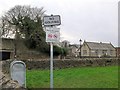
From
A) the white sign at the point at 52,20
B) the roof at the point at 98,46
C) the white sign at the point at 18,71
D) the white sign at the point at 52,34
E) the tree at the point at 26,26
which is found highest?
the tree at the point at 26,26

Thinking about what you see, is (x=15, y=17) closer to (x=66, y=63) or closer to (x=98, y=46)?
(x=66, y=63)

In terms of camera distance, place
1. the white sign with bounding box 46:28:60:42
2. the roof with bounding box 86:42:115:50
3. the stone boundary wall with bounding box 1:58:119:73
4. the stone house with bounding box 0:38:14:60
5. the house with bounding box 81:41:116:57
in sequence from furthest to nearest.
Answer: the roof with bounding box 86:42:115:50 < the house with bounding box 81:41:116:57 < the stone house with bounding box 0:38:14:60 < the stone boundary wall with bounding box 1:58:119:73 < the white sign with bounding box 46:28:60:42

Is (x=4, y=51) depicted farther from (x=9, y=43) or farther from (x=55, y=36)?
(x=55, y=36)

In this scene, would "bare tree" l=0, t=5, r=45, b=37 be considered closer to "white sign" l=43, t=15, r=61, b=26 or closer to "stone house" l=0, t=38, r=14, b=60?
"stone house" l=0, t=38, r=14, b=60

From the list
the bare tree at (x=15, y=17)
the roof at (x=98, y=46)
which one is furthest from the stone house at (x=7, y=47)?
the roof at (x=98, y=46)

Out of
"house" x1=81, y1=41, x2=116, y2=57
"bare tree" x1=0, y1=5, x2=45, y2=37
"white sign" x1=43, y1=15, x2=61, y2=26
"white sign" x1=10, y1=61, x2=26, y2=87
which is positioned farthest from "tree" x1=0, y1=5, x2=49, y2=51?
"white sign" x1=43, y1=15, x2=61, y2=26

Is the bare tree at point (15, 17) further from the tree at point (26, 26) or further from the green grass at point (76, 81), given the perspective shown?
the green grass at point (76, 81)

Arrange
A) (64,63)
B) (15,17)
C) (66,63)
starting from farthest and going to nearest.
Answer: (15,17) → (66,63) → (64,63)

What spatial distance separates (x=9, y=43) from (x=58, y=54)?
34.8 ft

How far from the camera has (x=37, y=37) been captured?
195 ft

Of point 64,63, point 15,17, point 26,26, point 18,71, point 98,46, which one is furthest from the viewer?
point 98,46

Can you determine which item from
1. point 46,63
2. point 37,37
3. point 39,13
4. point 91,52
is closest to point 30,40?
point 37,37

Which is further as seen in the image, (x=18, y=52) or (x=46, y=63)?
(x=18, y=52)

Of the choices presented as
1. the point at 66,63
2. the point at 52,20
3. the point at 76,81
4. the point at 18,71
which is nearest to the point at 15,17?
the point at 66,63
